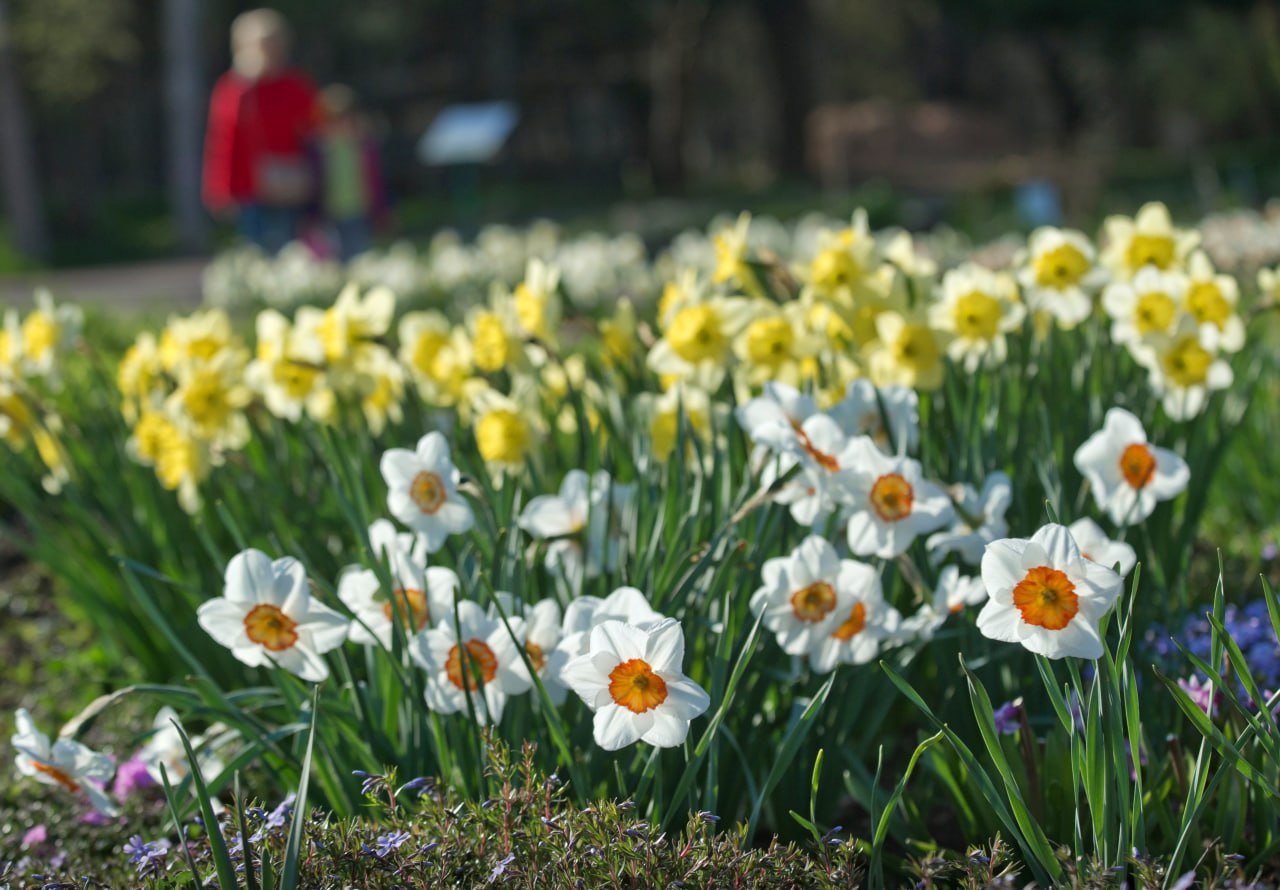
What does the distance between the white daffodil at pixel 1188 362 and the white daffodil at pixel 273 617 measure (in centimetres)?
142

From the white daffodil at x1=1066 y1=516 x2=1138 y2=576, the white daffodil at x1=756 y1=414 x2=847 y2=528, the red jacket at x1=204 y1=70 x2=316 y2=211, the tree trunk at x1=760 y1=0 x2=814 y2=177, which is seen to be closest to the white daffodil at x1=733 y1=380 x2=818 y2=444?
the white daffodil at x1=756 y1=414 x2=847 y2=528

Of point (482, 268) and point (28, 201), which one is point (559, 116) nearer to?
point (28, 201)

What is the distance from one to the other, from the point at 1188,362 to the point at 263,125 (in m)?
6.78

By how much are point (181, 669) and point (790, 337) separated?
1337 millimetres

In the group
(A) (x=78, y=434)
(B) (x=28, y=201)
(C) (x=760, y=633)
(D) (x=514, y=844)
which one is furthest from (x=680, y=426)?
(B) (x=28, y=201)

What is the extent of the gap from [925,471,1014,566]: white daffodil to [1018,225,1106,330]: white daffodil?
62 cm

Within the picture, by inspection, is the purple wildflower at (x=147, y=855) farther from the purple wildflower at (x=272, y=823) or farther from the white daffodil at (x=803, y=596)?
the white daffodil at (x=803, y=596)

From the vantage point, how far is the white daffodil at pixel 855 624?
5.87ft

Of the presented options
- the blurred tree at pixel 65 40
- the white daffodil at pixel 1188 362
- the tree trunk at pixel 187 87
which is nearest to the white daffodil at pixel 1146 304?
the white daffodil at pixel 1188 362

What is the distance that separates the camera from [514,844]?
1.48 meters

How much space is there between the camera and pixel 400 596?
183cm

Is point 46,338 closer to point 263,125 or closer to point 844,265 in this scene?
point 844,265

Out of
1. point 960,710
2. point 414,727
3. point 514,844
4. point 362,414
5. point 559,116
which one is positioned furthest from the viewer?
point 559,116

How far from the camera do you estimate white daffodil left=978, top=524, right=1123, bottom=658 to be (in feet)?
4.69
